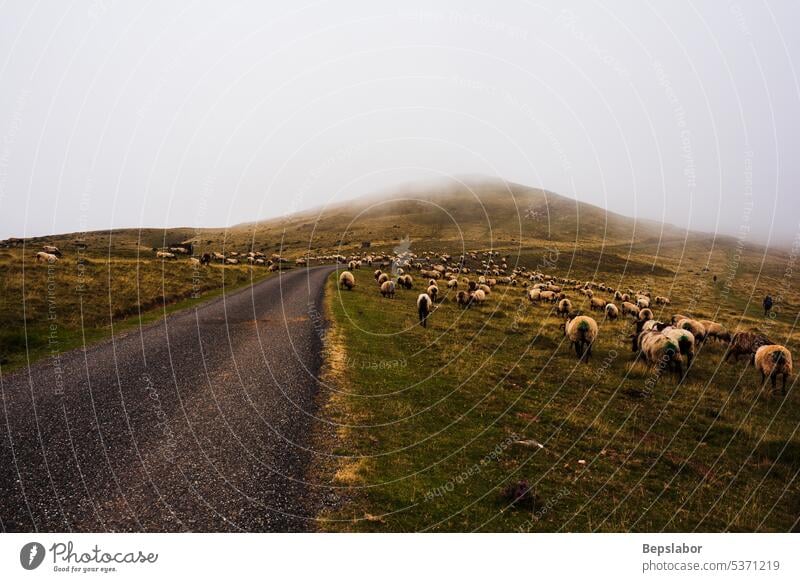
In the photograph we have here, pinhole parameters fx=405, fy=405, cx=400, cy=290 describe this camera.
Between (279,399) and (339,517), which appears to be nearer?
(339,517)

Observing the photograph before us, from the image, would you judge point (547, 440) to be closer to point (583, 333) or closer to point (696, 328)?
point (583, 333)

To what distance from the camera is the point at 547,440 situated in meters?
10.1

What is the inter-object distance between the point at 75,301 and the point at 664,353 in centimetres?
2988

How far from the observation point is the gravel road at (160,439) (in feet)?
21.2

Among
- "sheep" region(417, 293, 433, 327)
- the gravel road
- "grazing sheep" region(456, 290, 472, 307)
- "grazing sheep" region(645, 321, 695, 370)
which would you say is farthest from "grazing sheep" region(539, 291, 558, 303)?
the gravel road

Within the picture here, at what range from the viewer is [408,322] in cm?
2364

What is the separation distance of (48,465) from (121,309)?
18.9 metres

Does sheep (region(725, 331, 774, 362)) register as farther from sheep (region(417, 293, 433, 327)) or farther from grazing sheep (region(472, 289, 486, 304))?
grazing sheep (region(472, 289, 486, 304))

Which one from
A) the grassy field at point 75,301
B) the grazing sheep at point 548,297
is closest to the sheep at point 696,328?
the grazing sheep at point 548,297

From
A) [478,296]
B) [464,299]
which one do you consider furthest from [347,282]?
[478,296]

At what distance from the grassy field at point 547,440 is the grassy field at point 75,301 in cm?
1159

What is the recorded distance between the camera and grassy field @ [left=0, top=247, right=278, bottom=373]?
1661 centimetres

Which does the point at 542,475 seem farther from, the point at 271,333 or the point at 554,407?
the point at 271,333
